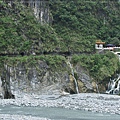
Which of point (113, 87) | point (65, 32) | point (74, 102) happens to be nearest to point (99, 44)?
point (65, 32)

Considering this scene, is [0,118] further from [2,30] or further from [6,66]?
[2,30]

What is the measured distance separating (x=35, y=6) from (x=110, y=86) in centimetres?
1857

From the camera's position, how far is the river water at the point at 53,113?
29031 millimetres

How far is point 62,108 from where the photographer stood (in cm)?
3378

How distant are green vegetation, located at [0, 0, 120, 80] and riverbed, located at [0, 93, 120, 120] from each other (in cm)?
822

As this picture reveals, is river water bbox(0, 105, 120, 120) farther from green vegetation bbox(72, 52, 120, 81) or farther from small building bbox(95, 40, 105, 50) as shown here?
small building bbox(95, 40, 105, 50)

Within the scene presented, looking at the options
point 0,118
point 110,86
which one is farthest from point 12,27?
point 0,118

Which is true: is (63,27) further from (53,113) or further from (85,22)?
(53,113)

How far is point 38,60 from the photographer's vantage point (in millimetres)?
46531

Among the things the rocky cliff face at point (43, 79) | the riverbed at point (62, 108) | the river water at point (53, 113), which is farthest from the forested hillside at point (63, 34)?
the river water at point (53, 113)

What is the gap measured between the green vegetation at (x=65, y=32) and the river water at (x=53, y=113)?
510 inches

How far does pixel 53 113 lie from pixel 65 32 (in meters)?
29.5

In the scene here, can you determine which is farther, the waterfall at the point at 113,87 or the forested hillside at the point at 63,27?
the forested hillside at the point at 63,27

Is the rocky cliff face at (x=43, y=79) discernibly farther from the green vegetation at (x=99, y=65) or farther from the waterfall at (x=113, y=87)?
the waterfall at (x=113, y=87)
